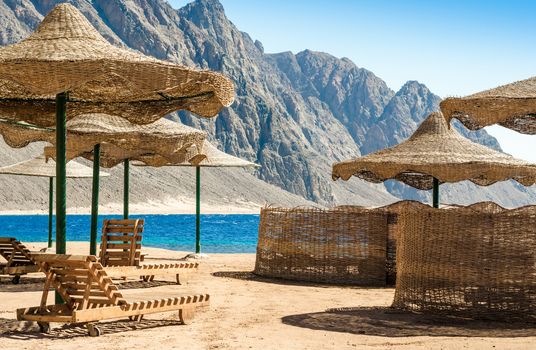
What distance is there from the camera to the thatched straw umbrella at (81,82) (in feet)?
21.0

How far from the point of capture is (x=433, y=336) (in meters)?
6.63

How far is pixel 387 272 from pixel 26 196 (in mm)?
82083

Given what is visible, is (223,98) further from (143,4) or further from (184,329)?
(143,4)

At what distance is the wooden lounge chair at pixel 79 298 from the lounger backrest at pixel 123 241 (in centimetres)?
404

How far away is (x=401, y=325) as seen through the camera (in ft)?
23.9

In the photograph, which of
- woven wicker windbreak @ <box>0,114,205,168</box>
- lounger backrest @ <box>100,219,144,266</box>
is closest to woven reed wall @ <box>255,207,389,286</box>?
woven wicker windbreak @ <box>0,114,205,168</box>

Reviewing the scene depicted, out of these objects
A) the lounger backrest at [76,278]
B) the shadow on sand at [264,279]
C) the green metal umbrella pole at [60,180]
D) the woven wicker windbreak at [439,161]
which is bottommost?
the shadow on sand at [264,279]

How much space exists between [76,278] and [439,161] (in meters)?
6.53

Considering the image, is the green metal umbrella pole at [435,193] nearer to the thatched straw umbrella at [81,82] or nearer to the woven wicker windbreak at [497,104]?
the woven wicker windbreak at [497,104]

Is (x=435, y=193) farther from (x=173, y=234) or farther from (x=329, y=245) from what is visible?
(x=173, y=234)

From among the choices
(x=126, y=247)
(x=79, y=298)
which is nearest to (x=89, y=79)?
(x=79, y=298)

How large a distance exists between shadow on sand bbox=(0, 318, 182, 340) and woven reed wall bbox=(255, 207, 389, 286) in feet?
14.9

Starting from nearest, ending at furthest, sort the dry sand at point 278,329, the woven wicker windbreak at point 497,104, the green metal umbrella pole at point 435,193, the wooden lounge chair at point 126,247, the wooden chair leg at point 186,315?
the dry sand at point 278,329
the woven wicker windbreak at point 497,104
the wooden chair leg at point 186,315
the wooden lounge chair at point 126,247
the green metal umbrella pole at point 435,193

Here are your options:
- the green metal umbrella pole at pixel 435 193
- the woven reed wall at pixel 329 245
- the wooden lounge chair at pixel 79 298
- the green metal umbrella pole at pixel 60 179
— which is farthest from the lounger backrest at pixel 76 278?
the green metal umbrella pole at pixel 435 193
